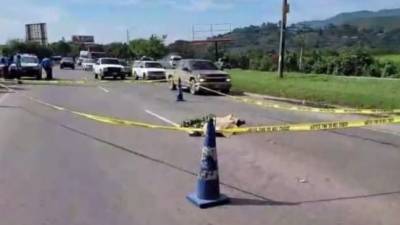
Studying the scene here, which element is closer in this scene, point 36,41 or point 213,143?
point 213,143

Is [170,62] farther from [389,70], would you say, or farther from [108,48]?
[108,48]

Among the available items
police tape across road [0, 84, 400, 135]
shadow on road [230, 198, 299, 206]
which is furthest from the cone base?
police tape across road [0, 84, 400, 135]

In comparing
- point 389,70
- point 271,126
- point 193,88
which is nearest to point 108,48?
point 389,70

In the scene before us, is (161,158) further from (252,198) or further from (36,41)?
(36,41)

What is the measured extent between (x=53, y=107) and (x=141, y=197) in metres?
13.4

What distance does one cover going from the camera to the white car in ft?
145

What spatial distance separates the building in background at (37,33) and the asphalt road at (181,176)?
388ft

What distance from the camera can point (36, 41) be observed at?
431 ft

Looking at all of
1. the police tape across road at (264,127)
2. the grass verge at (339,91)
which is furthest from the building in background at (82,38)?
the police tape across road at (264,127)

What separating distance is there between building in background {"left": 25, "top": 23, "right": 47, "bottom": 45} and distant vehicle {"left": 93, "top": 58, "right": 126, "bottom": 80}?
84.7 m

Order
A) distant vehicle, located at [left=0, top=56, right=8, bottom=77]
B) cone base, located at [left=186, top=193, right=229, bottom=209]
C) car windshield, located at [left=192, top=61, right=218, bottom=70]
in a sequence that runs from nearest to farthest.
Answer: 1. cone base, located at [left=186, top=193, right=229, bottom=209]
2. car windshield, located at [left=192, top=61, right=218, bottom=70]
3. distant vehicle, located at [left=0, top=56, right=8, bottom=77]

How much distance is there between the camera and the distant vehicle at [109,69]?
4550 cm

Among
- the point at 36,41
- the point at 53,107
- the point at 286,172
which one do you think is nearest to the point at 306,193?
the point at 286,172

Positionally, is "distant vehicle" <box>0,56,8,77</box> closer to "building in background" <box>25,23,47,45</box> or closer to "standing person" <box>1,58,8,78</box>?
"standing person" <box>1,58,8,78</box>
